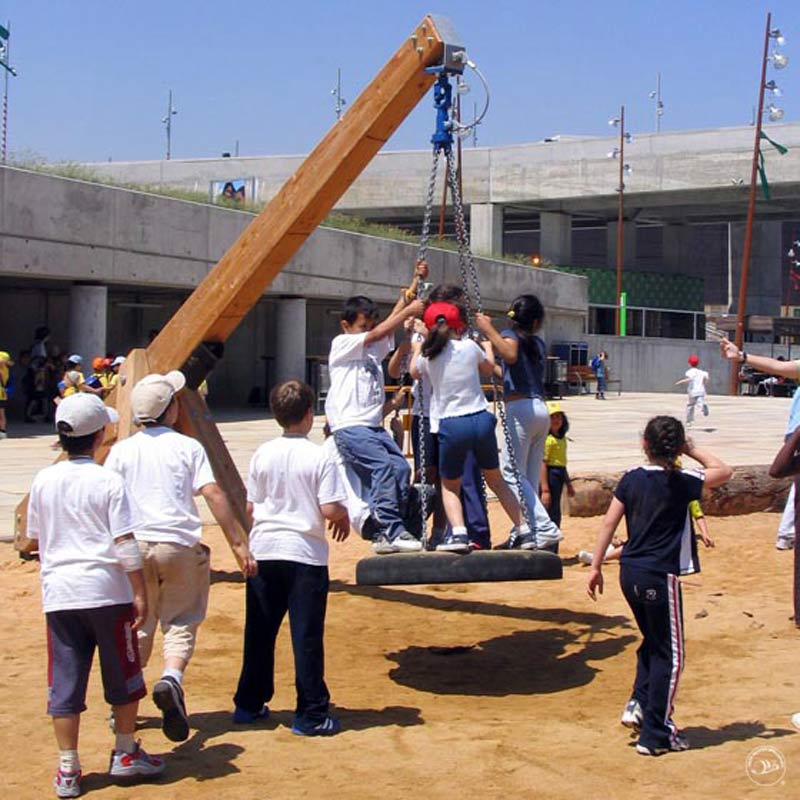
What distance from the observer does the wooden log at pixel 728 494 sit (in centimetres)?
1301

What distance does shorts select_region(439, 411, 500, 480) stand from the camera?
7.99 m

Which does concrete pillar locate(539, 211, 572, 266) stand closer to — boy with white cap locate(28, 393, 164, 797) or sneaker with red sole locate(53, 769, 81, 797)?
boy with white cap locate(28, 393, 164, 797)

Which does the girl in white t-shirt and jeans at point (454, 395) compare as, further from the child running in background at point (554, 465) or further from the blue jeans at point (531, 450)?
the child running in background at point (554, 465)

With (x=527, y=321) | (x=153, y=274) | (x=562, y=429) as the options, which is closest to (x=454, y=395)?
(x=527, y=321)

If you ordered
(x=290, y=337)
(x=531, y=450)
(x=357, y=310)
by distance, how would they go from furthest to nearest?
1. (x=290, y=337)
2. (x=531, y=450)
3. (x=357, y=310)

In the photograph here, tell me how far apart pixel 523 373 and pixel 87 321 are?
57.3 feet

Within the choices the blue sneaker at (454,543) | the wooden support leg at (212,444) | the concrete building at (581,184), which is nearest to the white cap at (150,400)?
the blue sneaker at (454,543)

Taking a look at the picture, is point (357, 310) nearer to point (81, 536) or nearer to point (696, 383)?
point (81, 536)

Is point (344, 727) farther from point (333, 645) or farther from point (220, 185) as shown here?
point (220, 185)

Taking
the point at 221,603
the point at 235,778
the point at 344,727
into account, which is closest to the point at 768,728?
the point at 344,727

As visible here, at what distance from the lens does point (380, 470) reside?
27.0 feet

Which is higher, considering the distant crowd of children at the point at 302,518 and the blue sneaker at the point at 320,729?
the distant crowd of children at the point at 302,518

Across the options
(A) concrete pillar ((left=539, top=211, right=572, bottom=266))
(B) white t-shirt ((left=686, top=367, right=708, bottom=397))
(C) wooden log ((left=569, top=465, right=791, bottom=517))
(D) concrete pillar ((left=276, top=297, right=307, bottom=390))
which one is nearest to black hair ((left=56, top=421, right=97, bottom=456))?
(C) wooden log ((left=569, top=465, right=791, bottom=517))

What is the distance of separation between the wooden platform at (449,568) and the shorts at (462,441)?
930mm
